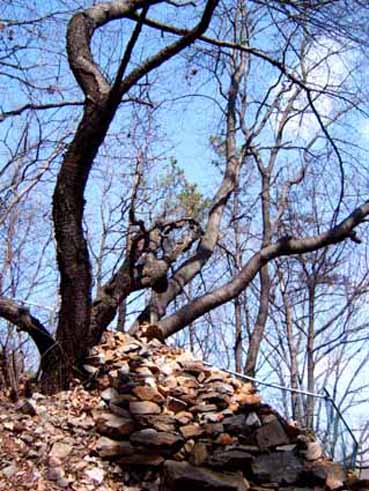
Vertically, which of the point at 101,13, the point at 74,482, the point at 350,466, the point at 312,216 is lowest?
the point at 74,482

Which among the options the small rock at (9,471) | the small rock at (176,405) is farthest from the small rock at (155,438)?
the small rock at (9,471)

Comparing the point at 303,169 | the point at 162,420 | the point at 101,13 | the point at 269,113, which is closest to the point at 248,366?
the point at 303,169

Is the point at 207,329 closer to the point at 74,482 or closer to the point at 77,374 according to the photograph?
the point at 77,374

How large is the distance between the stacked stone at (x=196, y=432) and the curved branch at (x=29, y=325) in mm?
345

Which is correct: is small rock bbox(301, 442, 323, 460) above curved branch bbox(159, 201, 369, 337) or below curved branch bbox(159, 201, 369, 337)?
below

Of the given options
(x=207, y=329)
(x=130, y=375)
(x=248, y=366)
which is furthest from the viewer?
(x=207, y=329)

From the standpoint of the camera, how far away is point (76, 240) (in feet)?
15.8

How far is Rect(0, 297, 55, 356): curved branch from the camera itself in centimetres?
499

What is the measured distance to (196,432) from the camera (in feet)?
14.6

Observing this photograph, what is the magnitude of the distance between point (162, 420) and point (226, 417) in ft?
1.52

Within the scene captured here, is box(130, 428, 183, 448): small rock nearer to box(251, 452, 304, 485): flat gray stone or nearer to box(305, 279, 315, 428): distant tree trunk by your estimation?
box(251, 452, 304, 485): flat gray stone

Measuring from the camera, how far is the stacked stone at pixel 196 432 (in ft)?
13.8

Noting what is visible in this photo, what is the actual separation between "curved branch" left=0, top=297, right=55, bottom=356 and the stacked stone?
34 cm

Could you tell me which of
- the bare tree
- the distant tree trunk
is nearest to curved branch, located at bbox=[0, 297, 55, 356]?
the bare tree
